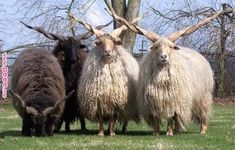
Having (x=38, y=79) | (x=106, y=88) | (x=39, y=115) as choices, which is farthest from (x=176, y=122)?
(x=38, y=79)

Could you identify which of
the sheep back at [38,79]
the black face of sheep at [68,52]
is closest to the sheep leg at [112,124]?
the sheep back at [38,79]

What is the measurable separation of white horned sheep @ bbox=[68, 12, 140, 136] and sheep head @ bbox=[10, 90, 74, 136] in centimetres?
92

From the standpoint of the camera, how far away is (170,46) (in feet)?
44.6

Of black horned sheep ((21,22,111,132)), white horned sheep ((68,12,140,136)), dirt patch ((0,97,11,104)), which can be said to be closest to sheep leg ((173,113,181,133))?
white horned sheep ((68,12,140,136))

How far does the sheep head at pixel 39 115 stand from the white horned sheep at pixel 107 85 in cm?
92

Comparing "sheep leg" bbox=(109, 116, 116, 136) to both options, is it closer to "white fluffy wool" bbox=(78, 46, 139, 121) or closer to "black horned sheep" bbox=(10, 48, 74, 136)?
"white fluffy wool" bbox=(78, 46, 139, 121)

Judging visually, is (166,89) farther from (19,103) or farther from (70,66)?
(19,103)

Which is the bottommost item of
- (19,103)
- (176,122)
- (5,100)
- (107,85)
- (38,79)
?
(176,122)

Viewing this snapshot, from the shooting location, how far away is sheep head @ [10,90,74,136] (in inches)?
508

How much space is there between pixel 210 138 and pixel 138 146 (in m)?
2.18

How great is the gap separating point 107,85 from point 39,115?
70.7 inches

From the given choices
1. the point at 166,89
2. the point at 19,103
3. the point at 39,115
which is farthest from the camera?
the point at 166,89

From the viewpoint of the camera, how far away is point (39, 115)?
12.9m

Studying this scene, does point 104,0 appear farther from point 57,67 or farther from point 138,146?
point 138,146
